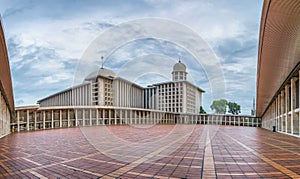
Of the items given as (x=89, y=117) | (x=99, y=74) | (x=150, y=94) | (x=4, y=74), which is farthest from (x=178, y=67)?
(x=4, y=74)

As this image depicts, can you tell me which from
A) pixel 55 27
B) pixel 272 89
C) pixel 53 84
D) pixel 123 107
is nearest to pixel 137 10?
pixel 55 27

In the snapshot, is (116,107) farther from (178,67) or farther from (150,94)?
(178,67)

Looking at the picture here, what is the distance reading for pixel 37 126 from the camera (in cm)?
1709

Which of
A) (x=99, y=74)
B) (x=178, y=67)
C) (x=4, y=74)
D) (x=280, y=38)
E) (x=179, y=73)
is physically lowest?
(x=4, y=74)

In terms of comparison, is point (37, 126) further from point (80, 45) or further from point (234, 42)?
point (234, 42)

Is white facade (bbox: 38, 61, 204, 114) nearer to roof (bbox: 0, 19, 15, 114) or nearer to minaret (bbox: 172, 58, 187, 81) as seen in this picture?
minaret (bbox: 172, 58, 187, 81)

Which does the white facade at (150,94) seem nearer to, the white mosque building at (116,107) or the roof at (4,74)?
the white mosque building at (116,107)

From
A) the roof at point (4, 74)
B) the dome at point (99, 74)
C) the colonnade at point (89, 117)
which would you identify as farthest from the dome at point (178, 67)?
the roof at point (4, 74)

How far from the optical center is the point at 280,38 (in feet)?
25.0

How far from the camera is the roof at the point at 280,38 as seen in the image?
18.8 ft

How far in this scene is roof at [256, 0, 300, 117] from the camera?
574 centimetres

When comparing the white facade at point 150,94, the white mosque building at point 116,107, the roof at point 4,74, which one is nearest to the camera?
the roof at point 4,74

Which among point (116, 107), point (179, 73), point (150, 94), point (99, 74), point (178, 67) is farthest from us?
point (178, 67)

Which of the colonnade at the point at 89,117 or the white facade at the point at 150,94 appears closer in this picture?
the colonnade at the point at 89,117
